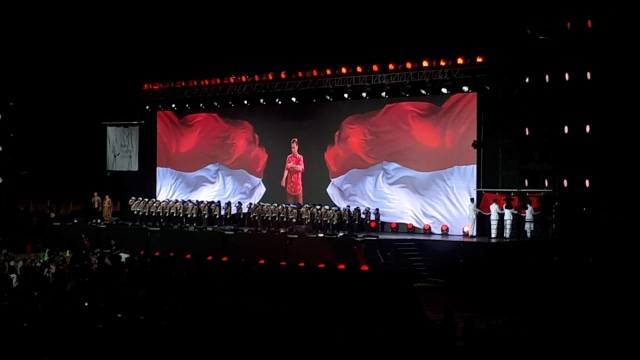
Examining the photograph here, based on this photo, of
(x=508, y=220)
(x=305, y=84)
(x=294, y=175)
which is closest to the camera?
(x=508, y=220)

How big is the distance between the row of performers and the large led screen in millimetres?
880

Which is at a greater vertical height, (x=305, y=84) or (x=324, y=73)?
(x=324, y=73)

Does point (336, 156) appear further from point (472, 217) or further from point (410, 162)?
point (472, 217)

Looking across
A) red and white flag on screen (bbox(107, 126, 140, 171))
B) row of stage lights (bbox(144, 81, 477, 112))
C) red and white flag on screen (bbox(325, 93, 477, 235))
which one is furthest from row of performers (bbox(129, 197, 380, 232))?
row of stage lights (bbox(144, 81, 477, 112))

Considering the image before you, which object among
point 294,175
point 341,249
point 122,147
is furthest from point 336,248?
point 122,147

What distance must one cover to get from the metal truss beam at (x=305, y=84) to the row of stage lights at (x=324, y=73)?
0.11 m

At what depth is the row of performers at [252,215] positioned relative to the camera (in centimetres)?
2416

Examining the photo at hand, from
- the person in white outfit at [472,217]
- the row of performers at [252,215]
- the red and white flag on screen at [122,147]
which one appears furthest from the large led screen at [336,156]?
the red and white flag on screen at [122,147]

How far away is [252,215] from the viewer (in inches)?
998

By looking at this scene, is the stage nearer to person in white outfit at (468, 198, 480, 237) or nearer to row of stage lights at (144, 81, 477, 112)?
person in white outfit at (468, 198, 480, 237)

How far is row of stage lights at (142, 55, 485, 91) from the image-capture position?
21827mm

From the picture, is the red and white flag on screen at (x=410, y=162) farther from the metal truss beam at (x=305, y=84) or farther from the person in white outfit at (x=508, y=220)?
the person in white outfit at (x=508, y=220)

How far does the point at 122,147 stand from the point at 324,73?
9.70m

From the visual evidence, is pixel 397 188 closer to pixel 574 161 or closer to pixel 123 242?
pixel 123 242
